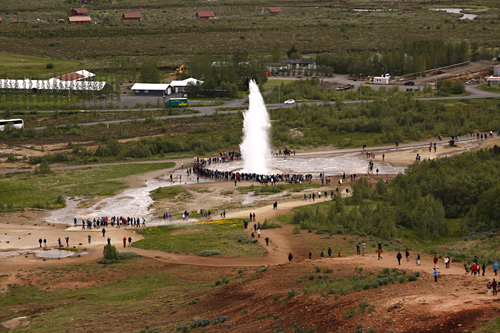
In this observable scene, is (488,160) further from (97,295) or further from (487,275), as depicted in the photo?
(97,295)

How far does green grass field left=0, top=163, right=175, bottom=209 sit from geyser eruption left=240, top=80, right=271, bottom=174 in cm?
1146

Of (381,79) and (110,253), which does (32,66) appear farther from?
(110,253)

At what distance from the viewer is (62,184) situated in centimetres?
7919

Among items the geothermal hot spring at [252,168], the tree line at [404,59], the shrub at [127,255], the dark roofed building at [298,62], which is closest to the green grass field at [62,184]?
the geothermal hot spring at [252,168]

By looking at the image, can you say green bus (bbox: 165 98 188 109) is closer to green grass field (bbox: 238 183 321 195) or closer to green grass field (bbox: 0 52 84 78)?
green grass field (bbox: 0 52 84 78)

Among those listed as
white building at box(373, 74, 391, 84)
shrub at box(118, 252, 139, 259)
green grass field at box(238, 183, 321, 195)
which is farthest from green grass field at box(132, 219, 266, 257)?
white building at box(373, 74, 391, 84)

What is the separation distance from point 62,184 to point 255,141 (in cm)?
2804

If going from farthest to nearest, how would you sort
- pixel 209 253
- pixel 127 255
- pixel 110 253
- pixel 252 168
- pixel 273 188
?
pixel 252 168 < pixel 273 188 < pixel 127 255 < pixel 209 253 < pixel 110 253

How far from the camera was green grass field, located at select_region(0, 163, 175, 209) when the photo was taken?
2847 inches

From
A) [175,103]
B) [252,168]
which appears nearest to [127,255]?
[252,168]

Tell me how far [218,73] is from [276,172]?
6605cm

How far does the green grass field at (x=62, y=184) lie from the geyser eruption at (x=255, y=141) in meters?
11.5

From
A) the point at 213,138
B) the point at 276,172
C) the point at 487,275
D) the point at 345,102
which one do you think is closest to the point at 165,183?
the point at 276,172

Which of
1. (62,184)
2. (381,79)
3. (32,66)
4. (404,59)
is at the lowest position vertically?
(62,184)
